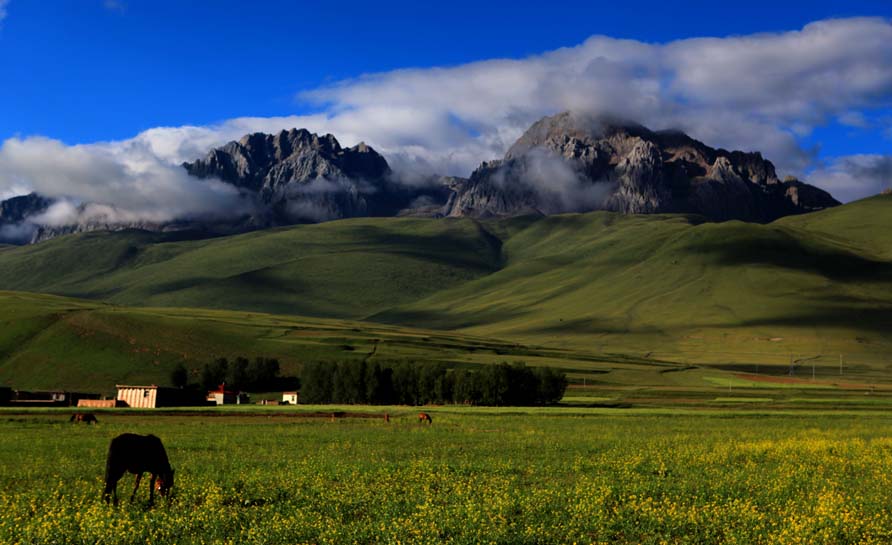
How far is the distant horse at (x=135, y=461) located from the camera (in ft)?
93.3

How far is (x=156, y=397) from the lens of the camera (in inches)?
5625

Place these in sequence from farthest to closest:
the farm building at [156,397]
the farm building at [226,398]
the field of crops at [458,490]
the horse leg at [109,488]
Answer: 1. the farm building at [226,398]
2. the farm building at [156,397]
3. the horse leg at [109,488]
4. the field of crops at [458,490]

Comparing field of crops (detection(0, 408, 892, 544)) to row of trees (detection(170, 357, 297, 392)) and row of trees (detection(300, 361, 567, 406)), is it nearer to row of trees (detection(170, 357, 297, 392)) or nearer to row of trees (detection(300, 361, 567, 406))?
row of trees (detection(300, 361, 567, 406))

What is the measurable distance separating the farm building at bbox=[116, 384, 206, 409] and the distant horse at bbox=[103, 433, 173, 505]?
4644 inches

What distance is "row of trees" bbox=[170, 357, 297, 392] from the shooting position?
191 meters

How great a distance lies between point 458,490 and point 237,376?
167514 millimetres

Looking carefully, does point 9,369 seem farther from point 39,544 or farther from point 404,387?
point 39,544

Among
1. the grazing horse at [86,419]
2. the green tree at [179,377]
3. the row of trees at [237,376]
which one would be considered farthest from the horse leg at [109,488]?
the green tree at [179,377]

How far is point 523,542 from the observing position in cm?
2362

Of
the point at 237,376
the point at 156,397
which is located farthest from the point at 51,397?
the point at 237,376

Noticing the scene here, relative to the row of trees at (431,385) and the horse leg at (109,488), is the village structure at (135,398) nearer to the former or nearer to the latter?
the row of trees at (431,385)

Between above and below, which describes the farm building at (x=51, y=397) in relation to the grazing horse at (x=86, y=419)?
below

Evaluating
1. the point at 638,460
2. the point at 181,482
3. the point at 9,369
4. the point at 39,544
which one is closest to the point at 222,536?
the point at 39,544

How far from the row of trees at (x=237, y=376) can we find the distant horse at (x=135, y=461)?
164 metres
